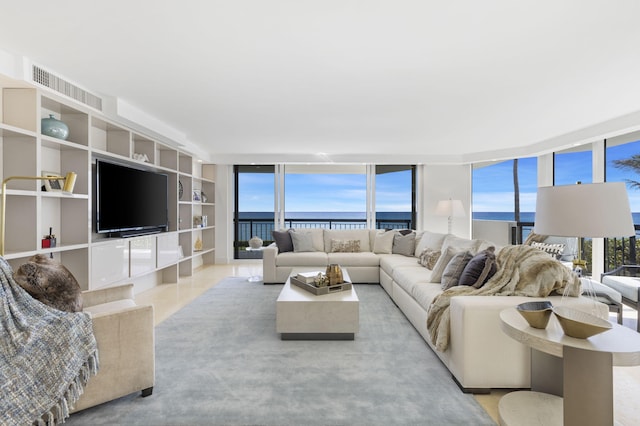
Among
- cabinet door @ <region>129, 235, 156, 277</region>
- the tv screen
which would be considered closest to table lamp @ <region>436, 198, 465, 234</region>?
the tv screen

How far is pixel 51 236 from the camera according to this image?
3162 millimetres

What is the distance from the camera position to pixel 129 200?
4.23m

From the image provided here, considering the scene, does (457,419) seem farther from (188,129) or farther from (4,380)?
(188,129)

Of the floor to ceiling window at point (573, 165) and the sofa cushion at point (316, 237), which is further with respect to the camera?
the sofa cushion at point (316, 237)

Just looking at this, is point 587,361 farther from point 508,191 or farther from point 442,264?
point 508,191

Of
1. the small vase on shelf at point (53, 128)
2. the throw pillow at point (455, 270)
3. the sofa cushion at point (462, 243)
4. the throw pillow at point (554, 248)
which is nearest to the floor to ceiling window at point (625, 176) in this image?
the throw pillow at point (554, 248)

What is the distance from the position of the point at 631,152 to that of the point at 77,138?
23.5 feet

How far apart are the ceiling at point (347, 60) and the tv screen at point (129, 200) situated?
695 millimetres

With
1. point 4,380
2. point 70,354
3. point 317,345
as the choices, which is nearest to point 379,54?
point 317,345

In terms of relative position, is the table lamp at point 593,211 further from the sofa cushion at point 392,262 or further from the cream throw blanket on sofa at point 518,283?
the sofa cushion at point 392,262

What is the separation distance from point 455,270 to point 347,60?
6.72ft

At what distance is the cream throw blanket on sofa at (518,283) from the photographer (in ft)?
7.48

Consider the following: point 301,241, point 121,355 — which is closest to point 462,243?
point 301,241

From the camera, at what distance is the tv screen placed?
12.3ft
